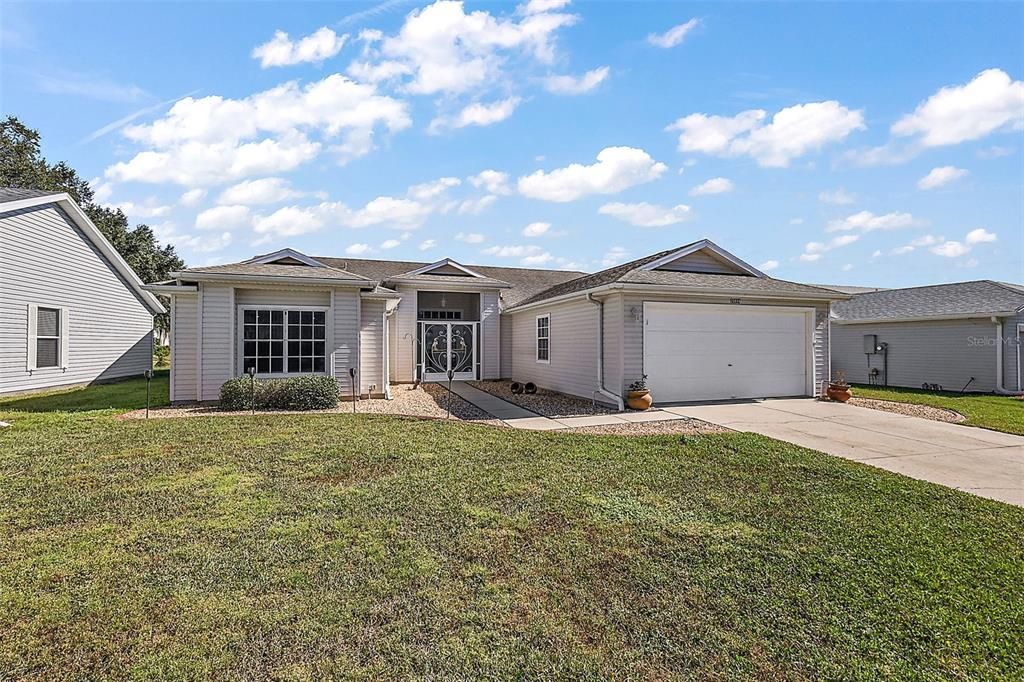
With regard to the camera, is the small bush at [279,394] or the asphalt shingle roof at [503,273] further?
the asphalt shingle roof at [503,273]

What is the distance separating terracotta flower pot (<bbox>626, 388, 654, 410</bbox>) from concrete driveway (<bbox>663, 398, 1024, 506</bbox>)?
527 millimetres

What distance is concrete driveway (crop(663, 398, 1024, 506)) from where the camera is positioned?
568cm

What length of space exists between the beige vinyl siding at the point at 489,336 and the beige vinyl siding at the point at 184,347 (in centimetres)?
899

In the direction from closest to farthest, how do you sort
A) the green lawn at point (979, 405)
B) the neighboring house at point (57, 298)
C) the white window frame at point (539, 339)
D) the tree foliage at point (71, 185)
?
1. the green lawn at point (979, 405)
2. the neighboring house at point (57, 298)
3. the white window frame at point (539, 339)
4. the tree foliage at point (71, 185)

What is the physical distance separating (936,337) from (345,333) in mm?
19193

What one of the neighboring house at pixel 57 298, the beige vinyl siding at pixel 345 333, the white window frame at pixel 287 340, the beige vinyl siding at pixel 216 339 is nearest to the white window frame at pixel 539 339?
the beige vinyl siding at pixel 345 333

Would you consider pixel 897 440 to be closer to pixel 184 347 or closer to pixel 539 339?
pixel 539 339

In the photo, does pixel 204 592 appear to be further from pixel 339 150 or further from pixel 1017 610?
pixel 339 150

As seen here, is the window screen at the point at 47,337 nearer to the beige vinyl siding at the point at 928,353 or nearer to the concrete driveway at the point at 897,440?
the concrete driveway at the point at 897,440

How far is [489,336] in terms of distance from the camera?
17.9 meters

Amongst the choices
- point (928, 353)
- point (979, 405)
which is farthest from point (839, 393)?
point (928, 353)

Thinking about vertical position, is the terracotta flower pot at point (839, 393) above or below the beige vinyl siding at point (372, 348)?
below

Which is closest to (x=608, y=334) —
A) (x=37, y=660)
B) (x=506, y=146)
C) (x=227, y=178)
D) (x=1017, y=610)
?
(x=506, y=146)

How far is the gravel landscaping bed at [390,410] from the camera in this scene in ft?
31.9
